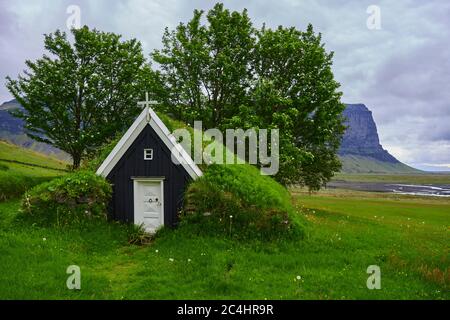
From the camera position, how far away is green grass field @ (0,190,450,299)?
10.9 metres

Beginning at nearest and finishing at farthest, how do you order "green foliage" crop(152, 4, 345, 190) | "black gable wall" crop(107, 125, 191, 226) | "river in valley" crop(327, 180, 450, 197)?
1. "black gable wall" crop(107, 125, 191, 226)
2. "green foliage" crop(152, 4, 345, 190)
3. "river in valley" crop(327, 180, 450, 197)

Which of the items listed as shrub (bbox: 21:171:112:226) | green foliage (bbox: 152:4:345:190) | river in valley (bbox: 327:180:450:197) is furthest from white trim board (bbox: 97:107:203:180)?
river in valley (bbox: 327:180:450:197)

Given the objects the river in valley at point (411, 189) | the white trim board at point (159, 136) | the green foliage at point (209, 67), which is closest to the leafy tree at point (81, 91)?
the green foliage at point (209, 67)

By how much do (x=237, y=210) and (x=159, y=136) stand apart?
5.48 m

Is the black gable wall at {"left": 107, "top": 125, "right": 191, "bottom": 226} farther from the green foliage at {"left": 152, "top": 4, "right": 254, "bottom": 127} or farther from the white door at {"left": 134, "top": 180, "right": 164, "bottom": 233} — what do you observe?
the green foliage at {"left": 152, "top": 4, "right": 254, "bottom": 127}

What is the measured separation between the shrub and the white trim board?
1.12 metres

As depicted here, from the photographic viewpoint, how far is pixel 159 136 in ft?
60.0

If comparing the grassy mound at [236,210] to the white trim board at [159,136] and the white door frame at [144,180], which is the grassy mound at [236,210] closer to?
the white trim board at [159,136]

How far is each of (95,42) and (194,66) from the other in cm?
1011

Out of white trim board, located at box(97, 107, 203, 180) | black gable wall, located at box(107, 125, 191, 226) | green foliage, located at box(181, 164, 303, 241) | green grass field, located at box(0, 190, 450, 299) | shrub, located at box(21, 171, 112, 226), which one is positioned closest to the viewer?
green grass field, located at box(0, 190, 450, 299)

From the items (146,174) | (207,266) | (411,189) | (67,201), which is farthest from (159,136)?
(411,189)

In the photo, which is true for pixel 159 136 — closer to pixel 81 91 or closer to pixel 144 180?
pixel 144 180

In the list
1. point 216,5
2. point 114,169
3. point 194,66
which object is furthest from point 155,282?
point 216,5
